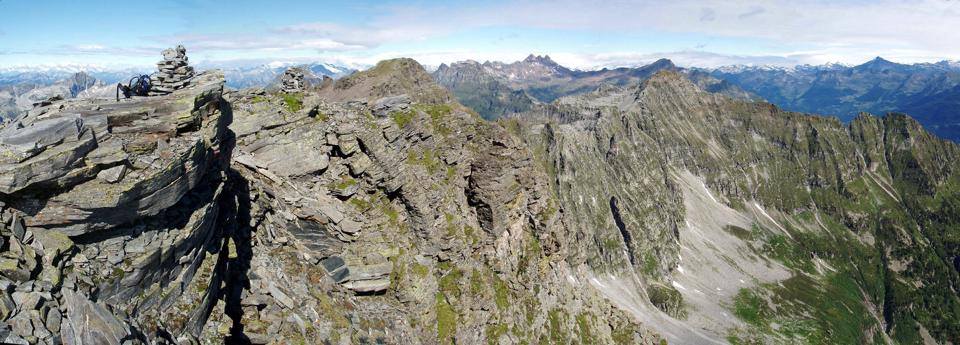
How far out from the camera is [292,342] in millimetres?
31000

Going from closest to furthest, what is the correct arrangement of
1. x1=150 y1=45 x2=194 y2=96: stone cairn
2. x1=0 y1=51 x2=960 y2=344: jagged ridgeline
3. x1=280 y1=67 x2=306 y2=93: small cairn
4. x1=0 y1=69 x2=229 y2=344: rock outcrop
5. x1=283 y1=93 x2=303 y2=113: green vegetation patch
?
1. x1=0 y1=69 x2=229 y2=344: rock outcrop
2. x1=0 y1=51 x2=960 y2=344: jagged ridgeline
3. x1=150 y1=45 x2=194 y2=96: stone cairn
4. x1=283 y1=93 x2=303 y2=113: green vegetation patch
5. x1=280 y1=67 x2=306 y2=93: small cairn

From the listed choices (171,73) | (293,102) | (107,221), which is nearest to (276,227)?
(293,102)

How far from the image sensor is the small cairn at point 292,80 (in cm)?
4822

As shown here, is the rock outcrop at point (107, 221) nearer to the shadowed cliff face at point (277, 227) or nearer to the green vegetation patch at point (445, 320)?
the shadowed cliff face at point (277, 227)

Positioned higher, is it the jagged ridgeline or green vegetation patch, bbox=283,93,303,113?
green vegetation patch, bbox=283,93,303,113

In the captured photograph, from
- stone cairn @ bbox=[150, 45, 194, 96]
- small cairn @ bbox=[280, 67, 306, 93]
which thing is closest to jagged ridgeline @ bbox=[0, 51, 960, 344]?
small cairn @ bbox=[280, 67, 306, 93]

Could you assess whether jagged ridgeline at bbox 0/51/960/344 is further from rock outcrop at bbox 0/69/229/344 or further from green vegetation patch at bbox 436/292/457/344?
green vegetation patch at bbox 436/292/457/344

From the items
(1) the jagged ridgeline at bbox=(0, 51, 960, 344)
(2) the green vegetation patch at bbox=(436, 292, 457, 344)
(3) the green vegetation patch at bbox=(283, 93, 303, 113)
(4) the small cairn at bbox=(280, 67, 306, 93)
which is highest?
(4) the small cairn at bbox=(280, 67, 306, 93)

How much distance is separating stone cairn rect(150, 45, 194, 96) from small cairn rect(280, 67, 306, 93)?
15.9m

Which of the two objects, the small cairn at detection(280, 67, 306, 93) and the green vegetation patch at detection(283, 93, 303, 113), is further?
the small cairn at detection(280, 67, 306, 93)

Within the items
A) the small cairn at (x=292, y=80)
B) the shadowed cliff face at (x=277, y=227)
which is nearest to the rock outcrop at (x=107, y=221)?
the shadowed cliff face at (x=277, y=227)

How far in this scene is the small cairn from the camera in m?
48.2

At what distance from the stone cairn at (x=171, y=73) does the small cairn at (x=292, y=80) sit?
15.9 meters

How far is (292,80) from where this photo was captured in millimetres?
50156
